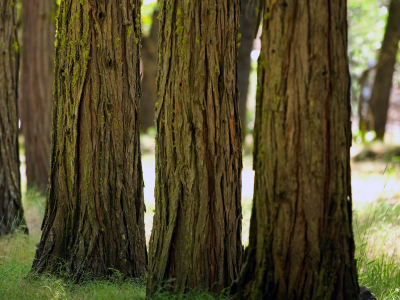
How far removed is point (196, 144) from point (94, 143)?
120 centimetres

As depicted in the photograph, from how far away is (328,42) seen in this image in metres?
2.53

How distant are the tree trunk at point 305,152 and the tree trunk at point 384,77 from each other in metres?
11.9

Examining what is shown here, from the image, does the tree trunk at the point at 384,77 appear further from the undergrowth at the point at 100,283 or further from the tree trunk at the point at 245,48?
the undergrowth at the point at 100,283

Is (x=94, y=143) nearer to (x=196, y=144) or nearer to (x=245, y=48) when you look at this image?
(x=196, y=144)

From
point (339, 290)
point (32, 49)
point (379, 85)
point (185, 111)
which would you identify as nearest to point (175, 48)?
point (185, 111)

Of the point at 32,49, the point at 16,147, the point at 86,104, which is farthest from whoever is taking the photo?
the point at 32,49

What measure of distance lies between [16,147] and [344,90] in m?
4.43

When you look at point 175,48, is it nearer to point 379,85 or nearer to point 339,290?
point 339,290

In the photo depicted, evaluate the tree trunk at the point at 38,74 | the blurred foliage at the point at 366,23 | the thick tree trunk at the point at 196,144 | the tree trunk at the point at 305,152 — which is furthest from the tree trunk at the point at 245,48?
the tree trunk at the point at 305,152

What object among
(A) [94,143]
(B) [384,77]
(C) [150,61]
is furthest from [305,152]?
(C) [150,61]

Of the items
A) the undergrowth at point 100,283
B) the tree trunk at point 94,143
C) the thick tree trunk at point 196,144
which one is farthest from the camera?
the tree trunk at point 94,143

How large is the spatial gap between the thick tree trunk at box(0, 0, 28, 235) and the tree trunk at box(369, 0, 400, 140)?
11327 mm

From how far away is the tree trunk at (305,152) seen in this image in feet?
8.30

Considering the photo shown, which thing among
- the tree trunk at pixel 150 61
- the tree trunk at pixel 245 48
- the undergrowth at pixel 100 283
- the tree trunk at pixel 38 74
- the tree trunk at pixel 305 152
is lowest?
the undergrowth at pixel 100 283
